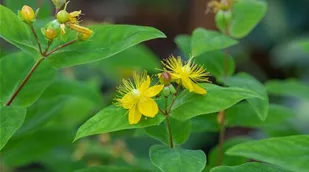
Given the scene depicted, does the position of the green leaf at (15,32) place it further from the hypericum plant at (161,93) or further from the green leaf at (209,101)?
the green leaf at (209,101)

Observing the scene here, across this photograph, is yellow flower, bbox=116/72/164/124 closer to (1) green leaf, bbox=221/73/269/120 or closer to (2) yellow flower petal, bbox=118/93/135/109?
(2) yellow flower petal, bbox=118/93/135/109

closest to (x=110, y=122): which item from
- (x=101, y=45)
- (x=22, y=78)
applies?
(x=101, y=45)

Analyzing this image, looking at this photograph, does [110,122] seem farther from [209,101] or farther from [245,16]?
[245,16]

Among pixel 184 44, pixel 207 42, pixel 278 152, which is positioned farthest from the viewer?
pixel 184 44

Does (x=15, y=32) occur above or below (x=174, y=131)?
above

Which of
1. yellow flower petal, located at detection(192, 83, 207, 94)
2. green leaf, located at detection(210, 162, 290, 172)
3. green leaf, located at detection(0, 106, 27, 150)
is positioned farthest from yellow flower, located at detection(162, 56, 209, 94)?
green leaf, located at detection(0, 106, 27, 150)

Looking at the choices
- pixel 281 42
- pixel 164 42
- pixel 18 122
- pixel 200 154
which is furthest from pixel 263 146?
pixel 164 42

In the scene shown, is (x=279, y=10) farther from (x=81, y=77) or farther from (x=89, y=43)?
(x=89, y=43)

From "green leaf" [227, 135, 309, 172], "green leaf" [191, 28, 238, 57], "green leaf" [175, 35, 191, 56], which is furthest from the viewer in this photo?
"green leaf" [175, 35, 191, 56]
